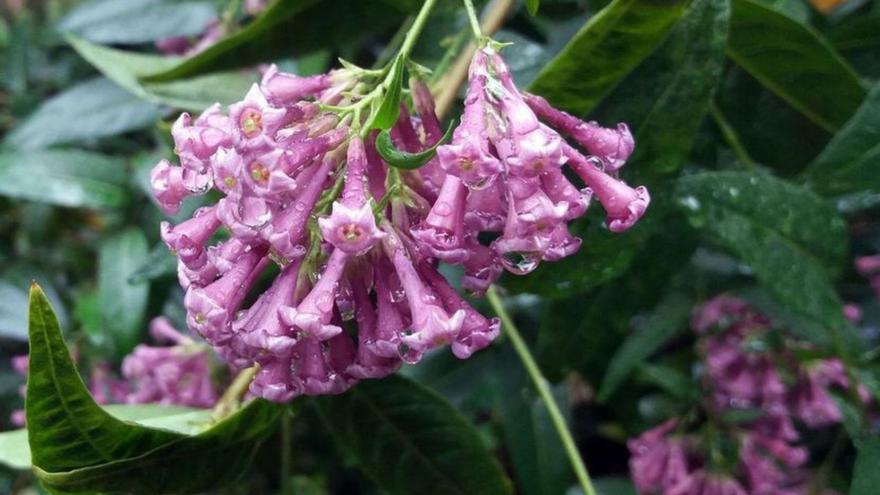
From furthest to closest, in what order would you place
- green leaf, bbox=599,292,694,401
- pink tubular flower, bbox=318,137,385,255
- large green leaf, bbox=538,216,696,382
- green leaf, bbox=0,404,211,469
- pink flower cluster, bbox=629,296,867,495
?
pink flower cluster, bbox=629,296,867,495 → green leaf, bbox=599,292,694,401 → large green leaf, bbox=538,216,696,382 → green leaf, bbox=0,404,211,469 → pink tubular flower, bbox=318,137,385,255

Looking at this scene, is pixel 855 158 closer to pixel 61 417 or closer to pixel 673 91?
pixel 673 91

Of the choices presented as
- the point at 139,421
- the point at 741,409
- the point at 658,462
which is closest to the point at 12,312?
the point at 139,421

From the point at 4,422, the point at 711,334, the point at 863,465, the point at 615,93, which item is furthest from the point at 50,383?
the point at 4,422

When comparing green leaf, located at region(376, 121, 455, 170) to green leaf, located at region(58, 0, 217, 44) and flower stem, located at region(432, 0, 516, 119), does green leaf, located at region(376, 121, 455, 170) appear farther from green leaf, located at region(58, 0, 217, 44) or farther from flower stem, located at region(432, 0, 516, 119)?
green leaf, located at region(58, 0, 217, 44)

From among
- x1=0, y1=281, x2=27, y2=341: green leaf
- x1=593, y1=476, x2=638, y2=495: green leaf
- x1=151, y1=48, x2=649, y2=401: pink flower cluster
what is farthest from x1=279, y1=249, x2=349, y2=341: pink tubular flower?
x1=0, y1=281, x2=27, y2=341: green leaf

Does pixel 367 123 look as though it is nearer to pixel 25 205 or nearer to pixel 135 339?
pixel 135 339

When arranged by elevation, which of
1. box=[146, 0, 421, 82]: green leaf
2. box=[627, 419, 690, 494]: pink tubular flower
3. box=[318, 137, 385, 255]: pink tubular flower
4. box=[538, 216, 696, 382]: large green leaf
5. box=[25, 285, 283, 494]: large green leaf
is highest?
box=[318, 137, 385, 255]: pink tubular flower

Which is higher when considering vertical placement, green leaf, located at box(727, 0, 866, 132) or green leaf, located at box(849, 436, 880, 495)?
green leaf, located at box(727, 0, 866, 132)
